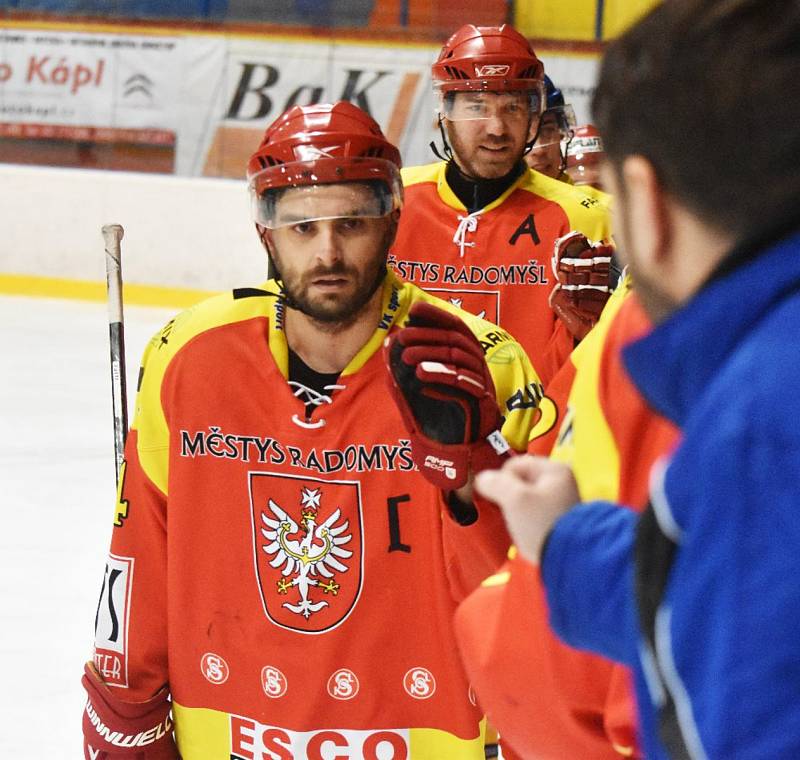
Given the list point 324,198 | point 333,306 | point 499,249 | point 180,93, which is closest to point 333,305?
point 333,306

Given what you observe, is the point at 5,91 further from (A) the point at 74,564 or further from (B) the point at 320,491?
(B) the point at 320,491

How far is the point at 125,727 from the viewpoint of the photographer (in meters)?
1.75

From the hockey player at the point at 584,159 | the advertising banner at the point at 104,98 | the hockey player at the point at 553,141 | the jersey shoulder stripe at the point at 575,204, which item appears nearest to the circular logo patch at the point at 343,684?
the jersey shoulder stripe at the point at 575,204

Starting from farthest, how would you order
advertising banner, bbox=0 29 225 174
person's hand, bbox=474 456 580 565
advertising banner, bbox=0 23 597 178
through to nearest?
advertising banner, bbox=0 29 225 174
advertising banner, bbox=0 23 597 178
person's hand, bbox=474 456 580 565

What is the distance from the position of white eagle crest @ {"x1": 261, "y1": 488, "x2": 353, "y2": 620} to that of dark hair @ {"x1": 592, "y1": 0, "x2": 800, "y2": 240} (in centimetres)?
108

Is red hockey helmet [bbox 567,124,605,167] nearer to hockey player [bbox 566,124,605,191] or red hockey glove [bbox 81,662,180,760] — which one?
hockey player [bbox 566,124,605,191]

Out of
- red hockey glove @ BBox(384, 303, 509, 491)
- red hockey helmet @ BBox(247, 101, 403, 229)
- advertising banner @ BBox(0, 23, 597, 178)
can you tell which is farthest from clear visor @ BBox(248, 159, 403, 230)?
advertising banner @ BBox(0, 23, 597, 178)

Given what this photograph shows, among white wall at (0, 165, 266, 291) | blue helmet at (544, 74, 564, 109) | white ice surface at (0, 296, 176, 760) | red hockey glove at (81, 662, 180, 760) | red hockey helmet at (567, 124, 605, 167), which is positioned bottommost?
white ice surface at (0, 296, 176, 760)

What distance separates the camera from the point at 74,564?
4.05 m

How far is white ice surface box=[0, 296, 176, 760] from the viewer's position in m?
3.16

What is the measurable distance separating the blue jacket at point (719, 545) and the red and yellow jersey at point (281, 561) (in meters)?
0.98

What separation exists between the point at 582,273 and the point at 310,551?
0.90 metres

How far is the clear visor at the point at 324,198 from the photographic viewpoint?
1.79 m

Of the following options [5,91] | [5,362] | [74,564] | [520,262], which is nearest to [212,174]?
[5,91]
